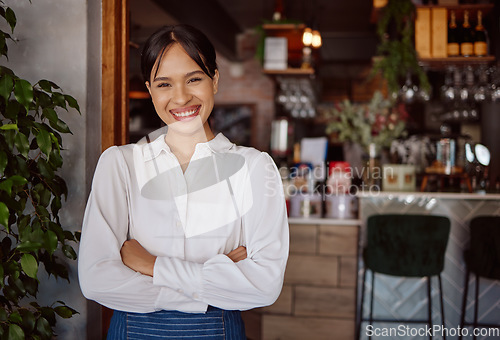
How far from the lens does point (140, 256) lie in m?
1.29

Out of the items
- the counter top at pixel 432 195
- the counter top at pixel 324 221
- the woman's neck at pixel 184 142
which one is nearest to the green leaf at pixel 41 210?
the woman's neck at pixel 184 142

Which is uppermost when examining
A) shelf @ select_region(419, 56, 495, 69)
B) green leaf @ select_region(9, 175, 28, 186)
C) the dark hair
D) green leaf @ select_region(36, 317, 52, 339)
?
shelf @ select_region(419, 56, 495, 69)

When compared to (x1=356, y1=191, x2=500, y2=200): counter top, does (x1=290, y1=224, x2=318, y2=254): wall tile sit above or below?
below

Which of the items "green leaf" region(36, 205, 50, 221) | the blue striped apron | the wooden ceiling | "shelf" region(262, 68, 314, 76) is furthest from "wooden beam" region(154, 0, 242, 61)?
the blue striped apron

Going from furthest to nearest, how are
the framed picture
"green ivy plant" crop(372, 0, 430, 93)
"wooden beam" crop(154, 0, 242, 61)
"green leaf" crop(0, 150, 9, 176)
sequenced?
the framed picture → "wooden beam" crop(154, 0, 242, 61) → "green ivy plant" crop(372, 0, 430, 93) → "green leaf" crop(0, 150, 9, 176)

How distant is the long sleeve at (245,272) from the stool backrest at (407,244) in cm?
188

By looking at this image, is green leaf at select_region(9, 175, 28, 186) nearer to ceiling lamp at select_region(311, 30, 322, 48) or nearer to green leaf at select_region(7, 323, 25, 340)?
green leaf at select_region(7, 323, 25, 340)

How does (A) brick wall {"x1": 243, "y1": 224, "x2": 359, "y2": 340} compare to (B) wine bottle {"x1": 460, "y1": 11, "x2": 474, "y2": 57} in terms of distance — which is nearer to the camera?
(A) brick wall {"x1": 243, "y1": 224, "x2": 359, "y2": 340}

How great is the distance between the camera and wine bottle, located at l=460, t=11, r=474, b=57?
13.1 ft

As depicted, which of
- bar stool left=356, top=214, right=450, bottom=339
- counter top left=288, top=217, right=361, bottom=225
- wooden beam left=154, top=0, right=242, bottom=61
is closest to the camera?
bar stool left=356, top=214, right=450, bottom=339

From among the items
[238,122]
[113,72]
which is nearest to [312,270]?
[113,72]

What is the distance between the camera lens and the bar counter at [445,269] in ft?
11.0

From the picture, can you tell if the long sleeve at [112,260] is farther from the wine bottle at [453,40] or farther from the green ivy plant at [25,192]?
the wine bottle at [453,40]

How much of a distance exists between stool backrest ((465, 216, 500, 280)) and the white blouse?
7.22 feet
